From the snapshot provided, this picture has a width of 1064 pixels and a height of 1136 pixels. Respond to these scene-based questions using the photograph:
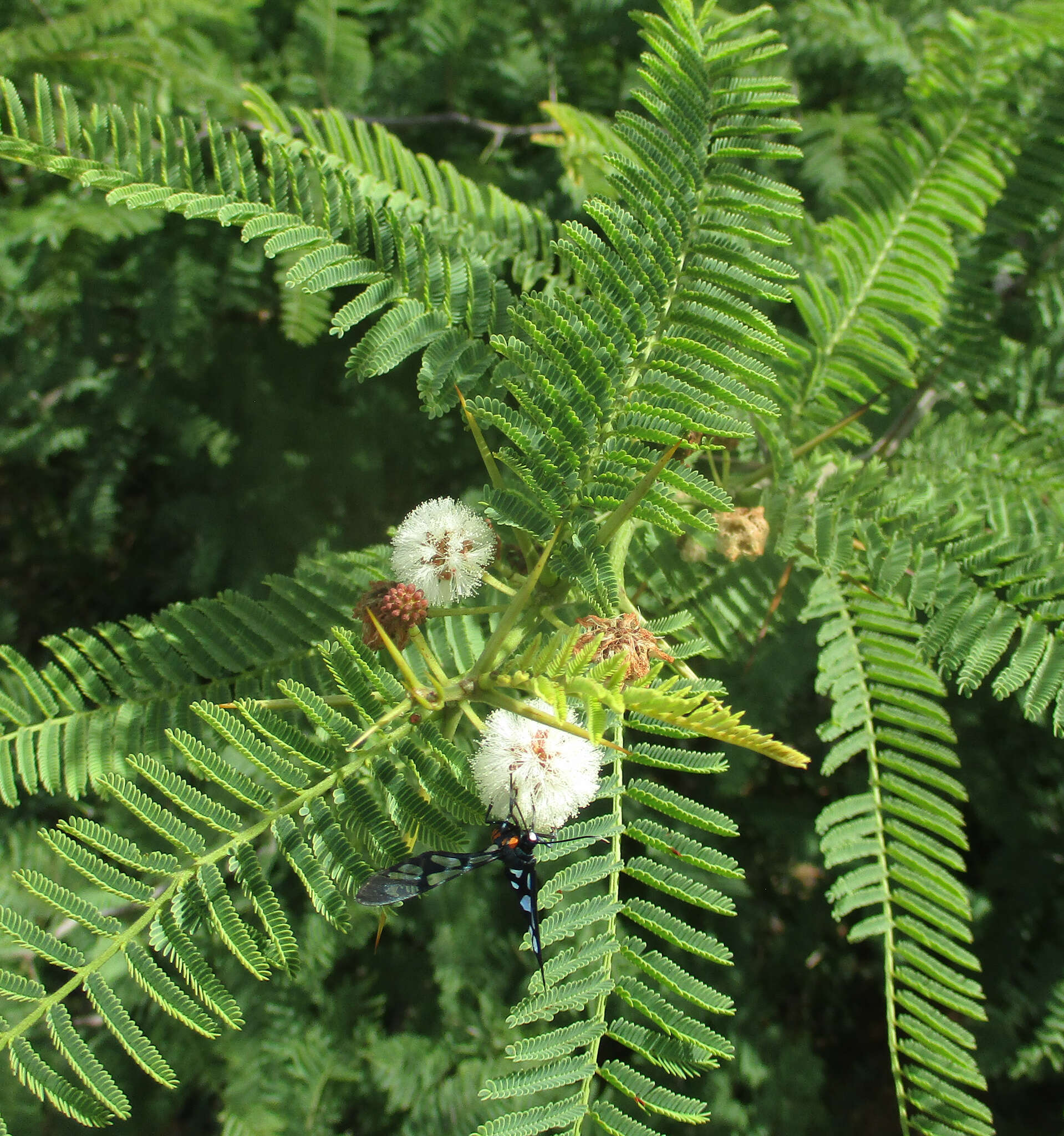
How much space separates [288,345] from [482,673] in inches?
92.9

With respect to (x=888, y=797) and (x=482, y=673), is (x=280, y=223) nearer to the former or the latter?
(x=482, y=673)

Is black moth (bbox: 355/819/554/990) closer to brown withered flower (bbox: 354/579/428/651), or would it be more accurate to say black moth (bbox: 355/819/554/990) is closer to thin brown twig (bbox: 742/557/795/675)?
brown withered flower (bbox: 354/579/428/651)

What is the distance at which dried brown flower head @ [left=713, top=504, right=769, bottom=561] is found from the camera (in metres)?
1.42

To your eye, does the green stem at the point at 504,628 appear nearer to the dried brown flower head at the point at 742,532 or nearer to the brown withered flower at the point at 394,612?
the brown withered flower at the point at 394,612

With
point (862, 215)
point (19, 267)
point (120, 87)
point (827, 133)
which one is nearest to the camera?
point (862, 215)

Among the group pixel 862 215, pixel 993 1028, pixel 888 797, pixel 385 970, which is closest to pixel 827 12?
pixel 862 215

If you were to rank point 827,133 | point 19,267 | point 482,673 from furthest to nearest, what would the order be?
point 827,133 → point 19,267 → point 482,673

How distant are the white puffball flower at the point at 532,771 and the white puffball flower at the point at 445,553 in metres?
0.22

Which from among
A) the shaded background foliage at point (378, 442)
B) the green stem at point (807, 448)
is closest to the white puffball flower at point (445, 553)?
the green stem at point (807, 448)

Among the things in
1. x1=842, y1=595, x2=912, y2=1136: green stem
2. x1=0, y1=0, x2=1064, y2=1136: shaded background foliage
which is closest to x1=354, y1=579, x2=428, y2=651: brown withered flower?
x1=842, y1=595, x2=912, y2=1136: green stem

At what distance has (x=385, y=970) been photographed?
294cm

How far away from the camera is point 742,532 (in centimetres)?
143

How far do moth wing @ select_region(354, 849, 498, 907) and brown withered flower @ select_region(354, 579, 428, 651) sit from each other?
0.32m

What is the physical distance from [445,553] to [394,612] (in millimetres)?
154
